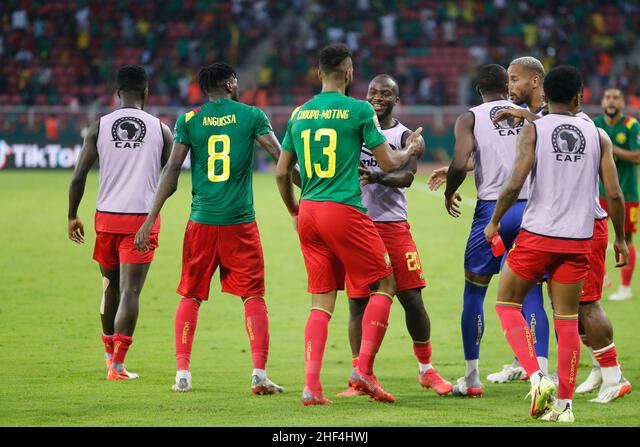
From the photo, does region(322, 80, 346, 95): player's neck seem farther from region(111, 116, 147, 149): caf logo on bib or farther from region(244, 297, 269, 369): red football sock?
region(111, 116, 147, 149): caf logo on bib

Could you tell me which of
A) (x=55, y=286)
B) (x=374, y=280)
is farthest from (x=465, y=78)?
(x=374, y=280)

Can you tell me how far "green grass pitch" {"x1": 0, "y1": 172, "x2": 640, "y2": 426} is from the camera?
6.95 m

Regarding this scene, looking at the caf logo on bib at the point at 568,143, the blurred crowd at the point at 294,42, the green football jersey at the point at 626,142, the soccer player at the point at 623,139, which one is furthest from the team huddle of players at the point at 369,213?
the blurred crowd at the point at 294,42

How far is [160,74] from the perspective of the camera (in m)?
38.2

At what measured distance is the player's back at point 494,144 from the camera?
7.99 m

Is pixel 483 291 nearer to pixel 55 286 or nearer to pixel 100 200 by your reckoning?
pixel 100 200

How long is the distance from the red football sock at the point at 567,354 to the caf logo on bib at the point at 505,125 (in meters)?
1.60

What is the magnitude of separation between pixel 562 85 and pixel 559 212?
798 mm

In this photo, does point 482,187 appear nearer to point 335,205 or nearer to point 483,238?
point 483,238

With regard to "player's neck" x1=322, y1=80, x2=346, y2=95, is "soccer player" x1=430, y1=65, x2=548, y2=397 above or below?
below

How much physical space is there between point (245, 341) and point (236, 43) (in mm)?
29787

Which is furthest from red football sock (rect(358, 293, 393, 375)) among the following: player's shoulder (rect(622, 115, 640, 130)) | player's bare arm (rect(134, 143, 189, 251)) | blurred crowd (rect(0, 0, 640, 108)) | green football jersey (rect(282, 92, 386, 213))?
blurred crowd (rect(0, 0, 640, 108))

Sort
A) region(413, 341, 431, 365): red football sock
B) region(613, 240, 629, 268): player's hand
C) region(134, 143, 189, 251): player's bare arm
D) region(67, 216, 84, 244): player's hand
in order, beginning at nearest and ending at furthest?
region(613, 240, 629, 268): player's hand
region(134, 143, 189, 251): player's bare arm
region(413, 341, 431, 365): red football sock
region(67, 216, 84, 244): player's hand

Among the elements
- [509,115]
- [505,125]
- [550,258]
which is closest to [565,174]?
[550,258]
